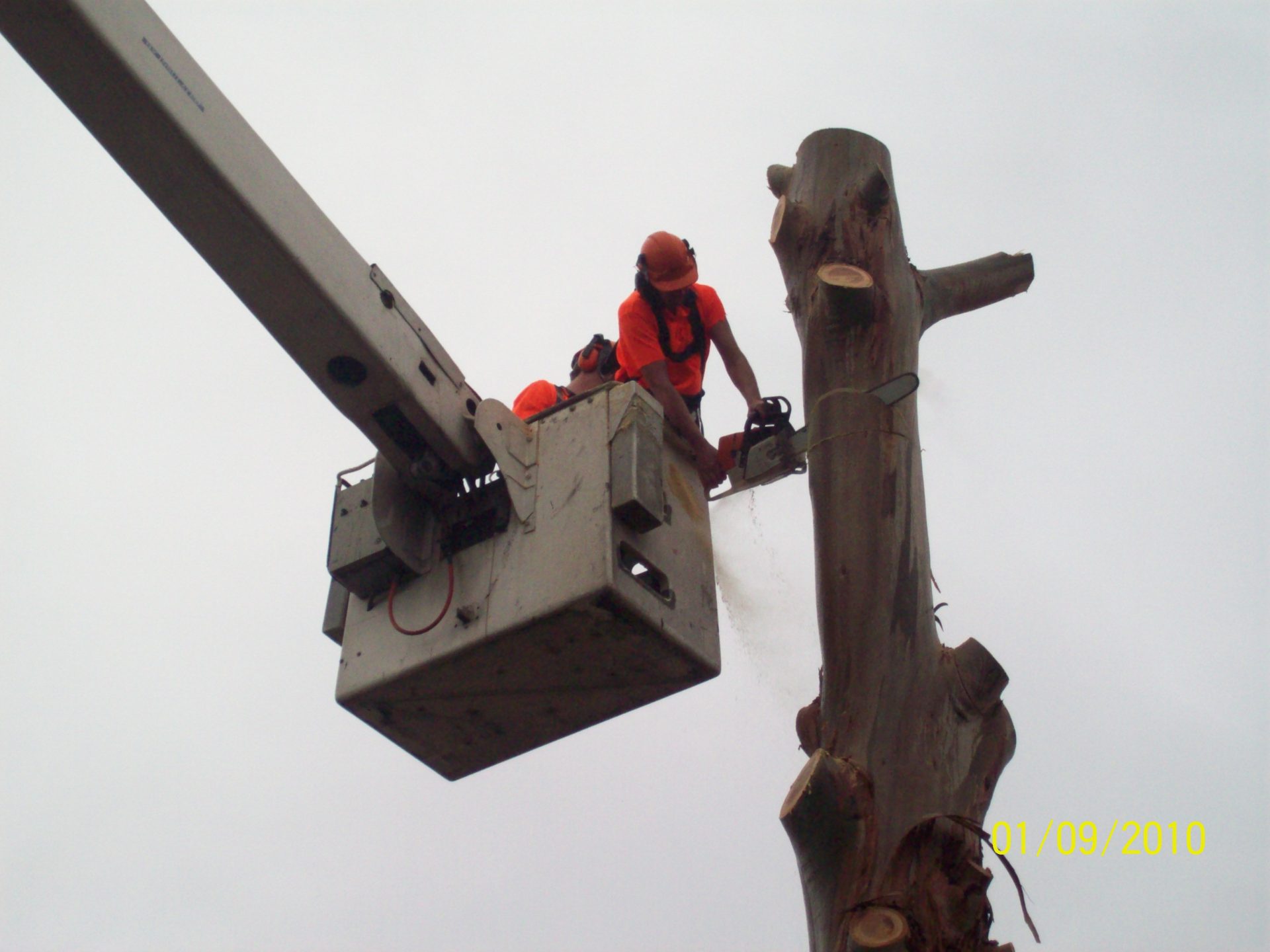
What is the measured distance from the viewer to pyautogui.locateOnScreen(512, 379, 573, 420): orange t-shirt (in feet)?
19.6

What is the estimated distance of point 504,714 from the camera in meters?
4.91

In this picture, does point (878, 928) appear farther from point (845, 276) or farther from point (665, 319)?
point (665, 319)

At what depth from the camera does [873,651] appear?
3.23 m

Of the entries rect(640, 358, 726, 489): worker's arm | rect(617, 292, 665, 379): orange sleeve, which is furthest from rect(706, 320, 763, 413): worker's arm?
rect(640, 358, 726, 489): worker's arm

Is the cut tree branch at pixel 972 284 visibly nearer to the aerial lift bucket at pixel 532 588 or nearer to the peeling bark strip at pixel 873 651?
the peeling bark strip at pixel 873 651

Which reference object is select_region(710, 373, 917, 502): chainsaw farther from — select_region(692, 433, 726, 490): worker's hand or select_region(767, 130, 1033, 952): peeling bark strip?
select_region(767, 130, 1033, 952): peeling bark strip

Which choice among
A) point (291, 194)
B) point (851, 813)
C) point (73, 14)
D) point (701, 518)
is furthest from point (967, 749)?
point (73, 14)

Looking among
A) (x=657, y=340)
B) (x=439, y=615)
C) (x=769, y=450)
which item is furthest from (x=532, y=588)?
(x=657, y=340)

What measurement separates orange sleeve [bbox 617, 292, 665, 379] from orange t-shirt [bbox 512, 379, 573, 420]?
435 mm

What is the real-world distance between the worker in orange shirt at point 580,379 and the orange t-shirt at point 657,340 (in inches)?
13.6

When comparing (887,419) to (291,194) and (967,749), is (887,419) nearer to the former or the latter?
(967,749)

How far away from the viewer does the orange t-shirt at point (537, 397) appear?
597cm

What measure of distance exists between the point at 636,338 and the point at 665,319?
8.3 inches

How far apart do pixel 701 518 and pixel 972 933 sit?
230 cm
